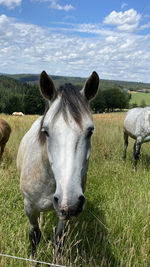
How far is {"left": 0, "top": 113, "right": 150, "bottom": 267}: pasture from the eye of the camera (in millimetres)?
2373

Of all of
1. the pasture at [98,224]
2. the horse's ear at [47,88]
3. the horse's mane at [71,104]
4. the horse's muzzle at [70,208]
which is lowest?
the pasture at [98,224]

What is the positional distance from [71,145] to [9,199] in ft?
8.97

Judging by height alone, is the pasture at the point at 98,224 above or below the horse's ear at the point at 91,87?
below

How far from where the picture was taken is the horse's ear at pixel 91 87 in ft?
6.37

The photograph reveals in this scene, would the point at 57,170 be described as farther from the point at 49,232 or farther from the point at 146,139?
the point at 146,139

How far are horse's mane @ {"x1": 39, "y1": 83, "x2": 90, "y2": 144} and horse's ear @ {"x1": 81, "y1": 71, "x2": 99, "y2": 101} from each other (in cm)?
10

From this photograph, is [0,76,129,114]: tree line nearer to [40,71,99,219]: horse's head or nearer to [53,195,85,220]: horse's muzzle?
[40,71,99,219]: horse's head

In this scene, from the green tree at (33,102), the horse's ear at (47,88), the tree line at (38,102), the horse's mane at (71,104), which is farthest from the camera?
the tree line at (38,102)

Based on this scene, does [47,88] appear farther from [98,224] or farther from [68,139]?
[98,224]

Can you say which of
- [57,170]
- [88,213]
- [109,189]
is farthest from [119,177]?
[57,170]

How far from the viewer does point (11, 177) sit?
452 cm

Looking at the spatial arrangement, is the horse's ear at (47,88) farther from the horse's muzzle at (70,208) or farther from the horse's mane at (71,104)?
the horse's muzzle at (70,208)

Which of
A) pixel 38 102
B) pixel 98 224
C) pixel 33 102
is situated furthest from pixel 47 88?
pixel 33 102

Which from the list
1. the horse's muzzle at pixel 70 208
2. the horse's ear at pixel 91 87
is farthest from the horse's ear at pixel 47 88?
the horse's muzzle at pixel 70 208
